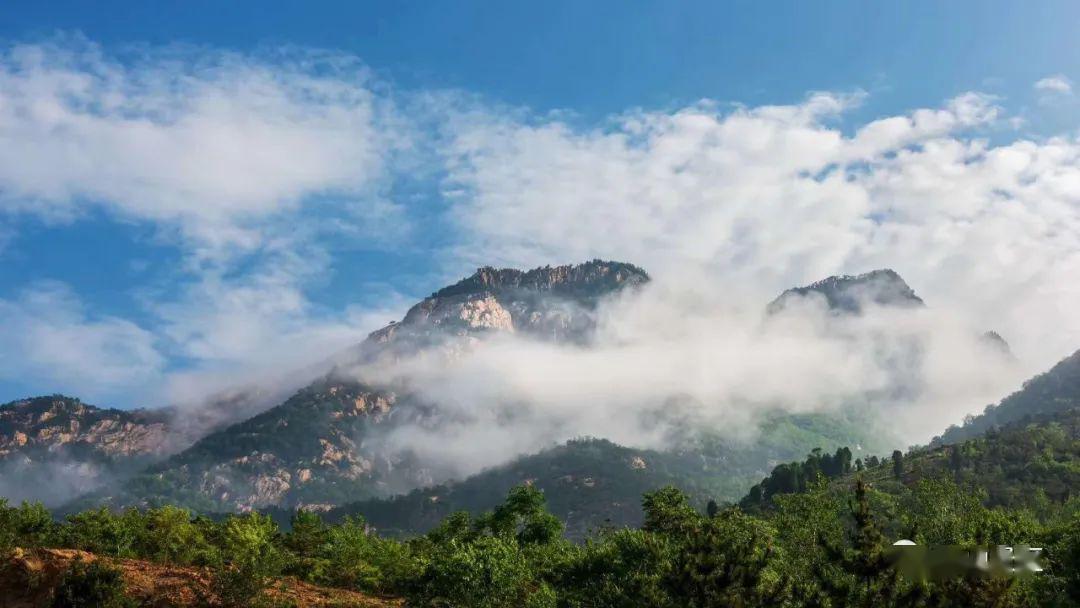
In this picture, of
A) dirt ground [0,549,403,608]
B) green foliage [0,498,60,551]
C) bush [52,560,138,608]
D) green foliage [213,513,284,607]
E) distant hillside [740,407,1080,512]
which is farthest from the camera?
distant hillside [740,407,1080,512]

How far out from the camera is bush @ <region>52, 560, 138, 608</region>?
154 feet

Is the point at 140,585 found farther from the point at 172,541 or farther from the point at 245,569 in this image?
the point at 172,541

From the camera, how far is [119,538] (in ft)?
227

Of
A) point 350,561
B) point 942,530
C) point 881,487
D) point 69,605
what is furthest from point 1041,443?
point 69,605

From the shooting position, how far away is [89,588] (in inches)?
1865

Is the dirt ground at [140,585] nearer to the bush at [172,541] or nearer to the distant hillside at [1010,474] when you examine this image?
the bush at [172,541]

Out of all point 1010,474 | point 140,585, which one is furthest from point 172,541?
point 1010,474

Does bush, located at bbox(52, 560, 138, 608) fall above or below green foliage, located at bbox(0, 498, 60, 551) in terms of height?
below

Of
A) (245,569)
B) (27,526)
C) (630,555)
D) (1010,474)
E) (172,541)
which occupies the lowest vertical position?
(172,541)

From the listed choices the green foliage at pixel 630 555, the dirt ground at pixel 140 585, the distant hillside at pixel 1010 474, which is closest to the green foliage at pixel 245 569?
the green foliage at pixel 630 555

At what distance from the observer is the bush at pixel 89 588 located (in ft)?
154

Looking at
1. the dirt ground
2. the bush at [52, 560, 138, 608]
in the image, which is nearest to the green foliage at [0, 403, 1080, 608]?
the bush at [52, 560, 138, 608]

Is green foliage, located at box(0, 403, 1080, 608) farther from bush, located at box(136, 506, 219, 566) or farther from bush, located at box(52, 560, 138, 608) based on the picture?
bush, located at box(52, 560, 138, 608)

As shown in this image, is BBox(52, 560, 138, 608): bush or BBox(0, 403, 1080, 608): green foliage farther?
BBox(52, 560, 138, 608): bush
